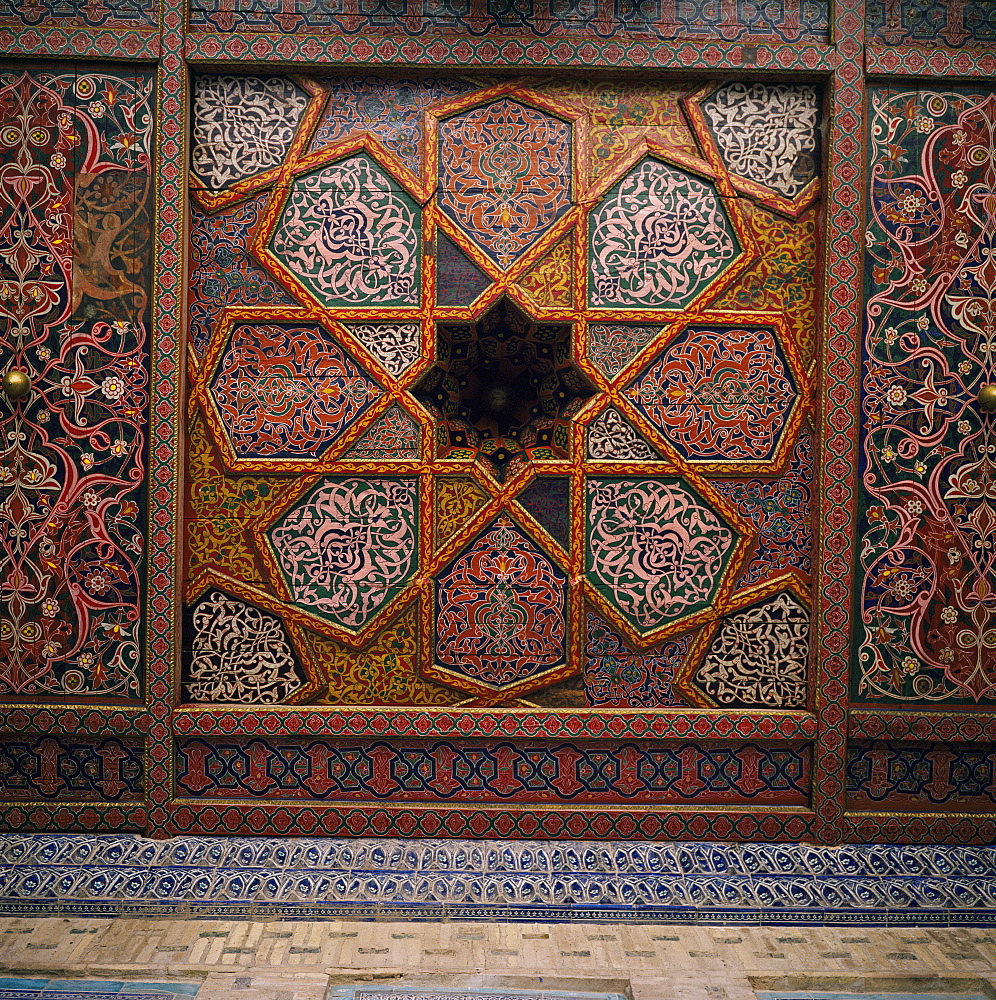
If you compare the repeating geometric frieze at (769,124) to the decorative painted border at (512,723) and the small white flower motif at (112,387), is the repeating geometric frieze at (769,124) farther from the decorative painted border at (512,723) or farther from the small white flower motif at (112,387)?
the small white flower motif at (112,387)

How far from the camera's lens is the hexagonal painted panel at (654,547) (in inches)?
110

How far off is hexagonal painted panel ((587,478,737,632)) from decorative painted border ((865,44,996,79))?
1671 millimetres

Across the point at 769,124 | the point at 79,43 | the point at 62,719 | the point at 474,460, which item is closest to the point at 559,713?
the point at 474,460

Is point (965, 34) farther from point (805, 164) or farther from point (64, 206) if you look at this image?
point (64, 206)

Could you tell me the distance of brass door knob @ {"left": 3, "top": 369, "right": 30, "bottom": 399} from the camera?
264 cm

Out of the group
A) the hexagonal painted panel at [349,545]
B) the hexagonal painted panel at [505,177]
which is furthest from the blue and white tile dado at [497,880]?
the hexagonal painted panel at [505,177]

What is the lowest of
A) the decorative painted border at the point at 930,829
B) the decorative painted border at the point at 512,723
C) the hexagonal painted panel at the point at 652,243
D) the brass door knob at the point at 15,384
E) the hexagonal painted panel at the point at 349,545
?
the decorative painted border at the point at 930,829

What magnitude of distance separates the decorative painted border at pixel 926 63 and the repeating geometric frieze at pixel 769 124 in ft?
0.70

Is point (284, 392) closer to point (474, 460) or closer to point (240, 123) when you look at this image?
point (474, 460)

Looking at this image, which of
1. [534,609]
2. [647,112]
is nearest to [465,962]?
[534,609]

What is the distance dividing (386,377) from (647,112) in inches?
55.3

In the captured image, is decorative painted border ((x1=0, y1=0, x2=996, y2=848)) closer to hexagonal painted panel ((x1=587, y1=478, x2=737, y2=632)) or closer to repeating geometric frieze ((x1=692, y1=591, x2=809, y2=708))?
repeating geometric frieze ((x1=692, y1=591, x2=809, y2=708))

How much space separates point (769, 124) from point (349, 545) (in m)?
2.24

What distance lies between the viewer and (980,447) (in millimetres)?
2738
